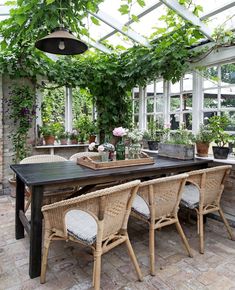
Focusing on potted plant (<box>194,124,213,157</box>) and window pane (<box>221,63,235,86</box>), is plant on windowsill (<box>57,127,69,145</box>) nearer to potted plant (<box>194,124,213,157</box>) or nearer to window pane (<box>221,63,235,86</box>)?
potted plant (<box>194,124,213,157</box>)

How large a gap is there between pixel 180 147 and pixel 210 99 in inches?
34.5

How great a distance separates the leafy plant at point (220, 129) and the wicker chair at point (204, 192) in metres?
0.61

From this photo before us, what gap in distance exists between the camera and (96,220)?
1.64m

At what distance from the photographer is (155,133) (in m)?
4.01

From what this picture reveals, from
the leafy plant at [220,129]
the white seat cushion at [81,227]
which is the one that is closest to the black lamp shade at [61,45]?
the white seat cushion at [81,227]

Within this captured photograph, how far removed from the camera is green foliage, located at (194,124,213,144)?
3.07 metres

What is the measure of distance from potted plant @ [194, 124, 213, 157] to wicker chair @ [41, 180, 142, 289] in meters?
1.70

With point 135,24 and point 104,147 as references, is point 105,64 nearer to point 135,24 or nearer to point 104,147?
point 135,24

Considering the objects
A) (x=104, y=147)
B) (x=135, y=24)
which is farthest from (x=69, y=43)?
(x=135, y=24)

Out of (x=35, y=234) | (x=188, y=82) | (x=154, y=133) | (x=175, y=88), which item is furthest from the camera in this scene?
(x=154, y=133)

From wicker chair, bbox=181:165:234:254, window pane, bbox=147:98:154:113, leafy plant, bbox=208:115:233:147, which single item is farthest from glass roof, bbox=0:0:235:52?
wicker chair, bbox=181:165:234:254

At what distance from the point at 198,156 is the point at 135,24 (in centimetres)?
218

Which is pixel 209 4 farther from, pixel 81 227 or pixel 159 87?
pixel 81 227

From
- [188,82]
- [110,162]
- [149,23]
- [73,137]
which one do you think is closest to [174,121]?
[188,82]
